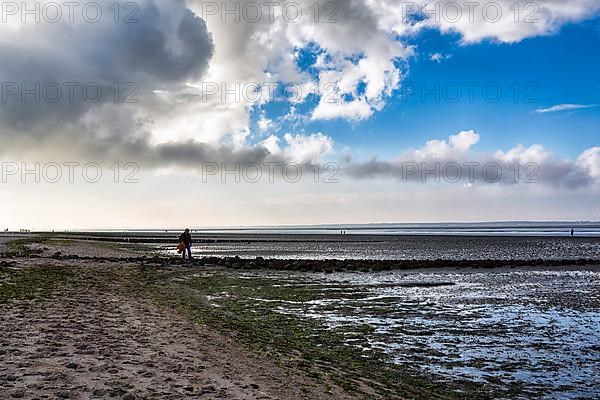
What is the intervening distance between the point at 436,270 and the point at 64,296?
29.9m

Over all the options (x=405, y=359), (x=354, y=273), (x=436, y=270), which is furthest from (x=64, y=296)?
(x=436, y=270)

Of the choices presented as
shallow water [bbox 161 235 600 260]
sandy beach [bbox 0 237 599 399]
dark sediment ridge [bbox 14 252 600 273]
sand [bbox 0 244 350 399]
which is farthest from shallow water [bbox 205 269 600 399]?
shallow water [bbox 161 235 600 260]

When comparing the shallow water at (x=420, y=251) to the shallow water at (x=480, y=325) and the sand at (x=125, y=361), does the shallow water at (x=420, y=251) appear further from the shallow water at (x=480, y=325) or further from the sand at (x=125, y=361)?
the sand at (x=125, y=361)

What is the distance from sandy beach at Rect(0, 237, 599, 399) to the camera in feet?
29.5

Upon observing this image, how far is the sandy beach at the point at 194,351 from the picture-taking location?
8.99 meters

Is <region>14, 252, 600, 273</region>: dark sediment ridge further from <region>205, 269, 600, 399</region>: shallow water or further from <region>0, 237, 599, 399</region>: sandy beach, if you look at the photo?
<region>0, 237, 599, 399</region>: sandy beach

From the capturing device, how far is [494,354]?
551 inches

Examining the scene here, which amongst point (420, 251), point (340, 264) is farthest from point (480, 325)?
point (420, 251)

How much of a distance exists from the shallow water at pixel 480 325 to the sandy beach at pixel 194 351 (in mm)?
188

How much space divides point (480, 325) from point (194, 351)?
1107 centimetres

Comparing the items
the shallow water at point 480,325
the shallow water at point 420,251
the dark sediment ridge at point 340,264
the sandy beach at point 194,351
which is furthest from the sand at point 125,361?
the shallow water at point 420,251

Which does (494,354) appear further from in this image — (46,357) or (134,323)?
(46,357)

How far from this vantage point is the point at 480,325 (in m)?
18.0

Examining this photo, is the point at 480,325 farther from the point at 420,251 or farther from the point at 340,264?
the point at 420,251
